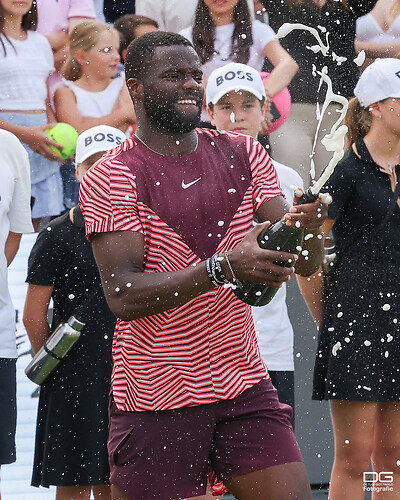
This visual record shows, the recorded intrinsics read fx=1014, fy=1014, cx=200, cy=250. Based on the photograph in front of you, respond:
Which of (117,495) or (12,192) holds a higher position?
(12,192)

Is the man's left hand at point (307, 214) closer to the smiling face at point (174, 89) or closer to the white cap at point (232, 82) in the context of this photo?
the smiling face at point (174, 89)

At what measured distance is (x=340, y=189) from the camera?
432 cm

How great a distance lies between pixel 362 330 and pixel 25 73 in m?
2.39

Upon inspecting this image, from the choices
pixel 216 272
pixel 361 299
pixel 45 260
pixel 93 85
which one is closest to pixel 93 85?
pixel 93 85

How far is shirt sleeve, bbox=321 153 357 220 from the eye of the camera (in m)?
4.31

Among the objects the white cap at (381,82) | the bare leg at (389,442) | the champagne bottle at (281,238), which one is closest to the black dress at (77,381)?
the bare leg at (389,442)

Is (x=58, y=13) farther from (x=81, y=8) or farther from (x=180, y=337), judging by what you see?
(x=180, y=337)

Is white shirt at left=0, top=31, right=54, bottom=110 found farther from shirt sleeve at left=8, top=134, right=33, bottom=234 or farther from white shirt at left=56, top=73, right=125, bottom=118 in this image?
shirt sleeve at left=8, top=134, right=33, bottom=234

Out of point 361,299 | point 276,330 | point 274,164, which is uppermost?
point 274,164

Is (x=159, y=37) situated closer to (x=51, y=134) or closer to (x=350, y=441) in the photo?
(x=350, y=441)

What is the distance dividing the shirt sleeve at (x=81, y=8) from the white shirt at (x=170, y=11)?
0.90 feet

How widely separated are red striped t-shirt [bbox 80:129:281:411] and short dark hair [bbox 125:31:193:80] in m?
0.30

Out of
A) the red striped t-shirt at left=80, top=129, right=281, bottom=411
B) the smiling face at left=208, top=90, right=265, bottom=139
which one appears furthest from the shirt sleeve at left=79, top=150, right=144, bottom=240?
the smiling face at left=208, top=90, right=265, bottom=139

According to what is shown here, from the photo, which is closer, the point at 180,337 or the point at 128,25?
the point at 180,337
